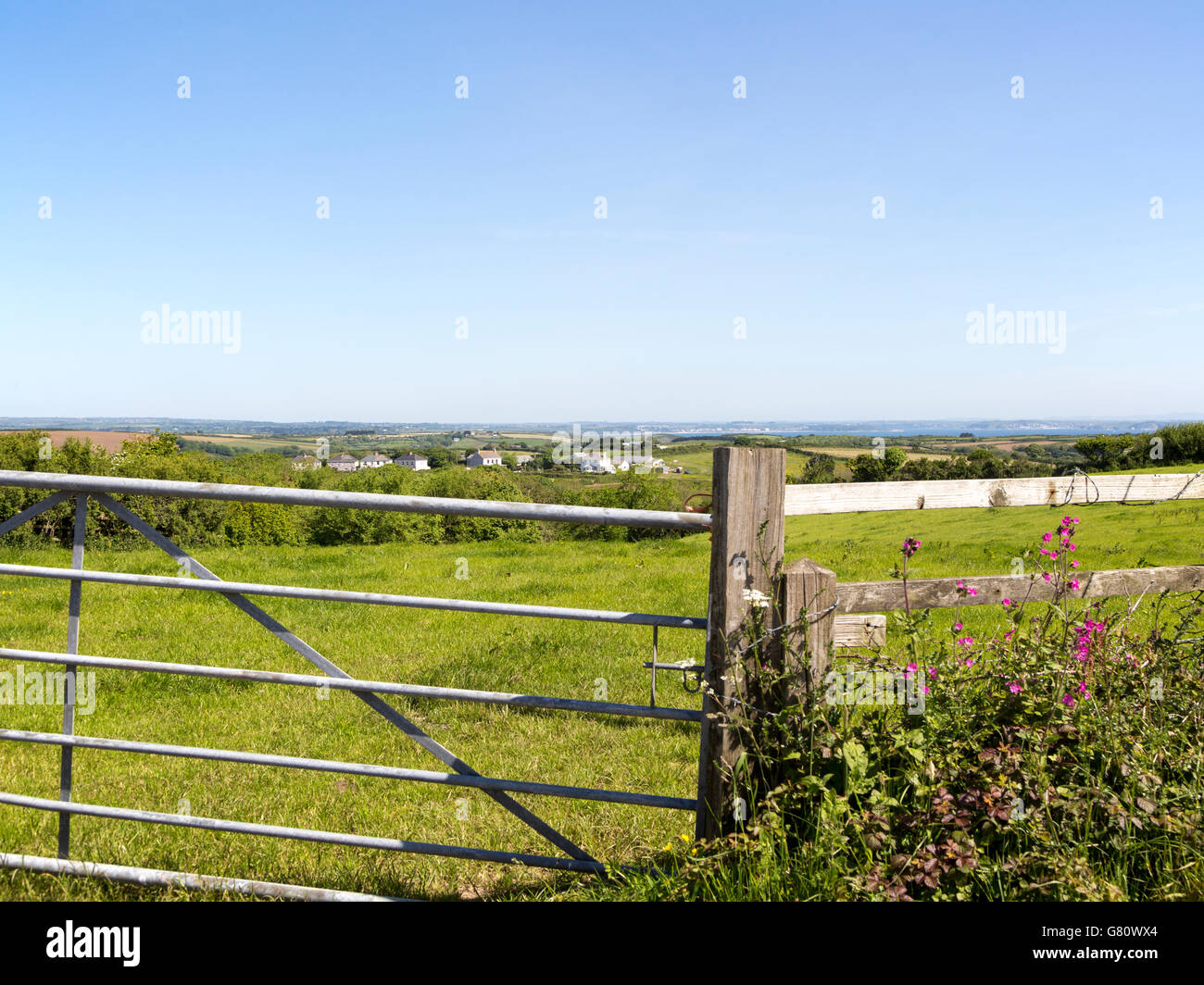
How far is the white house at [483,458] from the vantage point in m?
27.4

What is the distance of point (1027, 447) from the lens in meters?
20.2

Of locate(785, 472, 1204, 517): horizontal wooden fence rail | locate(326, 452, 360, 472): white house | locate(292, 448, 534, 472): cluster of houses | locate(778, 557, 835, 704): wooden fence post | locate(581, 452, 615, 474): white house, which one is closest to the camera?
locate(778, 557, 835, 704): wooden fence post

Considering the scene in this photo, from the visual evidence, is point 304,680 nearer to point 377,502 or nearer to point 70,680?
point 377,502

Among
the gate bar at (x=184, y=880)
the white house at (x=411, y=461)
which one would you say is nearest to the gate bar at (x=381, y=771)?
the gate bar at (x=184, y=880)

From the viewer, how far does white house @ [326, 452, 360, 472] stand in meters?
25.6

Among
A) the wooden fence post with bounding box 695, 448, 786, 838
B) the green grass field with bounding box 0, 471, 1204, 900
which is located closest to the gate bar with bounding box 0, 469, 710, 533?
the wooden fence post with bounding box 695, 448, 786, 838

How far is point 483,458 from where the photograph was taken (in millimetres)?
29172

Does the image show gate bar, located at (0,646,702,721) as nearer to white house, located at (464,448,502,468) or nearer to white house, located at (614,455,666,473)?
white house, located at (614,455,666,473)

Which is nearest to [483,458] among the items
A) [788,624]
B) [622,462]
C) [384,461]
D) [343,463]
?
[384,461]

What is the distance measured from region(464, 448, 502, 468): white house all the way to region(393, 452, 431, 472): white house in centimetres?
159
